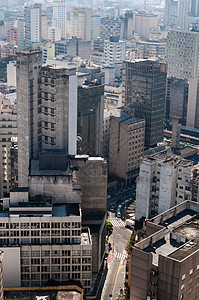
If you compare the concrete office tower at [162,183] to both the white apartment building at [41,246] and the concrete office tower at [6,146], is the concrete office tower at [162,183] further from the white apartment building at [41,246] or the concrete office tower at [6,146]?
the concrete office tower at [6,146]

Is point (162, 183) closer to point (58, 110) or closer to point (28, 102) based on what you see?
point (58, 110)

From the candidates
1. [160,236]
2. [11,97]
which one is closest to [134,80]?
[11,97]

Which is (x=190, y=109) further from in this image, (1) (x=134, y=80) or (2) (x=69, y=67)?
(2) (x=69, y=67)

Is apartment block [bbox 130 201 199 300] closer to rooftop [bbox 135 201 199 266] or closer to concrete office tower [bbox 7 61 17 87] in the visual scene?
rooftop [bbox 135 201 199 266]

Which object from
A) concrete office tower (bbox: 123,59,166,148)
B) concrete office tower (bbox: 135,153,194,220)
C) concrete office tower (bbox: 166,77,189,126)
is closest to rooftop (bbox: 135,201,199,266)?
concrete office tower (bbox: 135,153,194,220)

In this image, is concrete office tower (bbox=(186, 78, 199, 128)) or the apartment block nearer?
the apartment block

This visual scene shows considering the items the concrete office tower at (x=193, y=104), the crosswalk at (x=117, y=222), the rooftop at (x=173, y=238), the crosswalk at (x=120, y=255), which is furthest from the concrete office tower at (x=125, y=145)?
the rooftop at (x=173, y=238)

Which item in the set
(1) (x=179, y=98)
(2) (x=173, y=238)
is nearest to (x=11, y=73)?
(1) (x=179, y=98)

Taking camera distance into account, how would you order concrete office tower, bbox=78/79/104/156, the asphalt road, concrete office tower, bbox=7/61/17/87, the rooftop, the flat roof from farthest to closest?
concrete office tower, bbox=7/61/17/87, concrete office tower, bbox=78/79/104/156, the asphalt road, the rooftop, the flat roof
